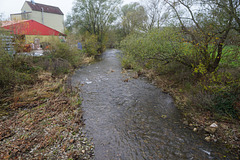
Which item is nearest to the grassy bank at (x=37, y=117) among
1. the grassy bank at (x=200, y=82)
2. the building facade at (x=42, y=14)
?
the grassy bank at (x=200, y=82)

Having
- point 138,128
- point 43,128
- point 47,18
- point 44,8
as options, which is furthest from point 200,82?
point 44,8

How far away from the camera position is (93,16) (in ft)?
99.8

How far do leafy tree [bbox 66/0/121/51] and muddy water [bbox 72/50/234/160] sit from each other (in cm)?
2382

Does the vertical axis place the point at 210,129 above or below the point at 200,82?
below

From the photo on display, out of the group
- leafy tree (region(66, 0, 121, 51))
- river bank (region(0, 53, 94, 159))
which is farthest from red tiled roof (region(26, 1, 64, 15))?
river bank (region(0, 53, 94, 159))

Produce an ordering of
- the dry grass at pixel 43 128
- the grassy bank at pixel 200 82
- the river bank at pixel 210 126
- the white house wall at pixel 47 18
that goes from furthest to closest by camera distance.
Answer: the white house wall at pixel 47 18 → the grassy bank at pixel 200 82 → the river bank at pixel 210 126 → the dry grass at pixel 43 128

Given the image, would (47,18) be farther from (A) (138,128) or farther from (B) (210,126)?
(B) (210,126)

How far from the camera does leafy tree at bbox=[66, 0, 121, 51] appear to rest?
29.5 m

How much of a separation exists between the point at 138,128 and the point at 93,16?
28727 millimetres

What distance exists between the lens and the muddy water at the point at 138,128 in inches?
194

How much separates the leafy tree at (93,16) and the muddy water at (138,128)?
23.8m

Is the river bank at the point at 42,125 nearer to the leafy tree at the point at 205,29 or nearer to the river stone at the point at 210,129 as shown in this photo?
the river stone at the point at 210,129

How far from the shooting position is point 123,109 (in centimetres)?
796

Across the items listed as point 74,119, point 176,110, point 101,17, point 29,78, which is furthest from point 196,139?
point 101,17
